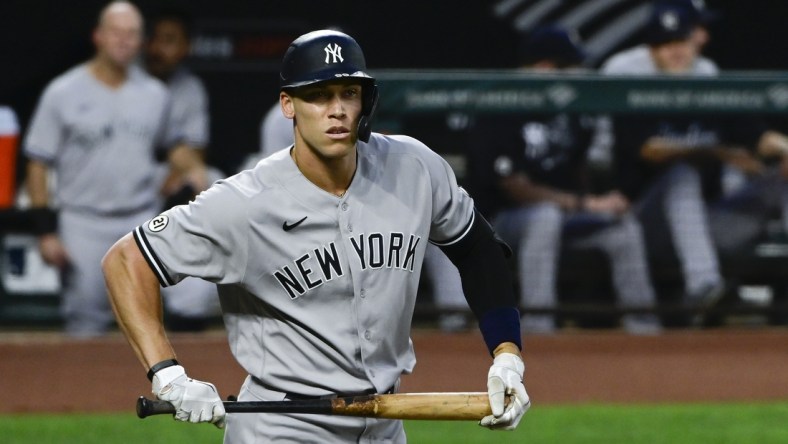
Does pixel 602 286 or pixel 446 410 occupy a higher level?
pixel 446 410

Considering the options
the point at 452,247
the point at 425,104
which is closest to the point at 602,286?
the point at 425,104

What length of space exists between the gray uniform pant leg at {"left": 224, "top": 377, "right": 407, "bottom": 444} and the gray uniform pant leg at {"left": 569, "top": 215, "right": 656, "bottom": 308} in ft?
16.1

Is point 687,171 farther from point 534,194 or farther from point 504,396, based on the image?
point 504,396

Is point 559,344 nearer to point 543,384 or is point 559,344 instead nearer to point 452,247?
point 543,384

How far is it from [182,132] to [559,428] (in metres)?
2.82

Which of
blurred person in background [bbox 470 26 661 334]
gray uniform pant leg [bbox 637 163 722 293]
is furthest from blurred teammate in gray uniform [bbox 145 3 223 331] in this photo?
gray uniform pant leg [bbox 637 163 722 293]

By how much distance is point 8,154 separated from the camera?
934cm

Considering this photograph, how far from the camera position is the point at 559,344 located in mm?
8875

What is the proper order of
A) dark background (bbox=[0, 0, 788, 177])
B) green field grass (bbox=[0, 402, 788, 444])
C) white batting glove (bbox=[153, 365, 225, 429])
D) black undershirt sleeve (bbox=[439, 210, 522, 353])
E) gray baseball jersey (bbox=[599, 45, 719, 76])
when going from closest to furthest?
white batting glove (bbox=[153, 365, 225, 429]) → black undershirt sleeve (bbox=[439, 210, 522, 353]) → green field grass (bbox=[0, 402, 788, 444]) → gray baseball jersey (bbox=[599, 45, 719, 76]) → dark background (bbox=[0, 0, 788, 177])

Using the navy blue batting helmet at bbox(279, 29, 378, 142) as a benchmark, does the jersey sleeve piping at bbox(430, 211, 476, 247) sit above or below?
below

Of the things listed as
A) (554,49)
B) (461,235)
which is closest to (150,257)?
(461,235)

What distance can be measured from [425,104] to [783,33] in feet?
10.5

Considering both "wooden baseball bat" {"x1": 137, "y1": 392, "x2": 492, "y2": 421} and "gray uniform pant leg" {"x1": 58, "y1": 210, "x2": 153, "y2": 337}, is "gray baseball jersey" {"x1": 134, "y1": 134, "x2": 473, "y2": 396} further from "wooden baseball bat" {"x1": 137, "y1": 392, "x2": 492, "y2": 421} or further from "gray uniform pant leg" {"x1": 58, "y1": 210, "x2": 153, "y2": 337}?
"gray uniform pant leg" {"x1": 58, "y1": 210, "x2": 153, "y2": 337}

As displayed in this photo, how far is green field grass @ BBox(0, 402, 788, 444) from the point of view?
7.36m
